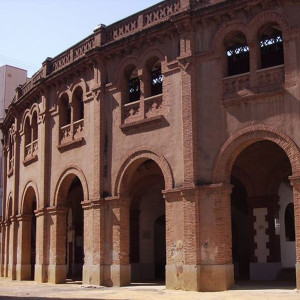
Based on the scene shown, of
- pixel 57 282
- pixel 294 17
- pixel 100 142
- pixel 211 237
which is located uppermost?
pixel 294 17

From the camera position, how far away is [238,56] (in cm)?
1958

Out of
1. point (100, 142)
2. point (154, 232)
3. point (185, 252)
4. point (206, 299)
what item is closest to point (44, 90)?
point (100, 142)

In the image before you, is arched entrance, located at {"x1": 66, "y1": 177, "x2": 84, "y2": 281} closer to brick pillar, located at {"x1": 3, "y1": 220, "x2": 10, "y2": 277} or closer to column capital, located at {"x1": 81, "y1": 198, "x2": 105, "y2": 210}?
brick pillar, located at {"x1": 3, "y1": 220, "x2": 10, "y2": 277}

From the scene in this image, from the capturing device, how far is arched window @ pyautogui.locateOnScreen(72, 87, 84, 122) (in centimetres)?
2353

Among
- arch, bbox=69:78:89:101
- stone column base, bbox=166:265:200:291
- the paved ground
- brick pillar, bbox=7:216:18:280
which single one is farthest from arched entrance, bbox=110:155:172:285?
brick pillar, bbox=7:216:18:280

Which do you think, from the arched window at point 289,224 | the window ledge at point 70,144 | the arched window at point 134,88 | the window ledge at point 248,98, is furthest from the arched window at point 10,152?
the window ledge at point 248,98

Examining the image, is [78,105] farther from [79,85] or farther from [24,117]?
[24,117]

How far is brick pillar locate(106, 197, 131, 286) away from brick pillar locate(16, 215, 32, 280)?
8095mm

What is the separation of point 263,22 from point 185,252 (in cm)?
772

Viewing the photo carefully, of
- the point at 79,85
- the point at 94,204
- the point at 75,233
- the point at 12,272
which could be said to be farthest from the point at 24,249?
the point at 79,85

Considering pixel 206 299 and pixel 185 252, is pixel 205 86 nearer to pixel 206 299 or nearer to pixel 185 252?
pixel 185 252

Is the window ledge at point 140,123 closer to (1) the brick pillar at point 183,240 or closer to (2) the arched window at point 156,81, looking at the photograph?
(2) the arched window at point 156,81

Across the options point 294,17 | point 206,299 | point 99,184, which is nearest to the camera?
point 206,299

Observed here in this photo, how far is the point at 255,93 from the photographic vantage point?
675 inches
